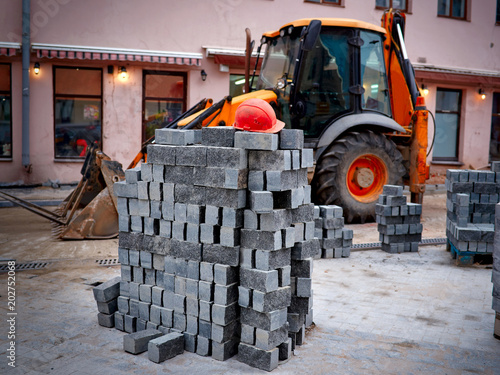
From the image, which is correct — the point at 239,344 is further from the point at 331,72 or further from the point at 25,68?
the point at 25,68

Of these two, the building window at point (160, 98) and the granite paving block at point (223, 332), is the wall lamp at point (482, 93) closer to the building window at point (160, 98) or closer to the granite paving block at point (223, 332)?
the building window at point (160, 98)

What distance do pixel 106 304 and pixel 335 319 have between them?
2.18 meters

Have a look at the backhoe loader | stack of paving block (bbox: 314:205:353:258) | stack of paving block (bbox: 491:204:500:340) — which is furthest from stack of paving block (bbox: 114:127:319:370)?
the backhoe loader

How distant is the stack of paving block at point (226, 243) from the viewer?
414 cm

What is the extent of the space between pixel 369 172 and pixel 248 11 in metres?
6.95

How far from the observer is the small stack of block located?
4848 millimetres

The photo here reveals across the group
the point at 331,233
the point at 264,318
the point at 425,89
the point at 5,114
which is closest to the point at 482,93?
the point at 425,89

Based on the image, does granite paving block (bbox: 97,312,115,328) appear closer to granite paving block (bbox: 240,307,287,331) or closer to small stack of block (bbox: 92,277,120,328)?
small stack of block (bbox: 92,277,120,328)

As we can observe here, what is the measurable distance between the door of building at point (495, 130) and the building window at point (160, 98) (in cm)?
1064

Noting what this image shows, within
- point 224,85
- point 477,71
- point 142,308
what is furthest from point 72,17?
point 477,71

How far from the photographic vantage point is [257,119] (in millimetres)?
4516

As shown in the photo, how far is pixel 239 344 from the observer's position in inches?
167

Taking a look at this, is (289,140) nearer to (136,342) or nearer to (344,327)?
(344,327)

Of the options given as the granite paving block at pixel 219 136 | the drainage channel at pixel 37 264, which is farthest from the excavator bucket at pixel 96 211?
the granite paving block at pixel 219 136
